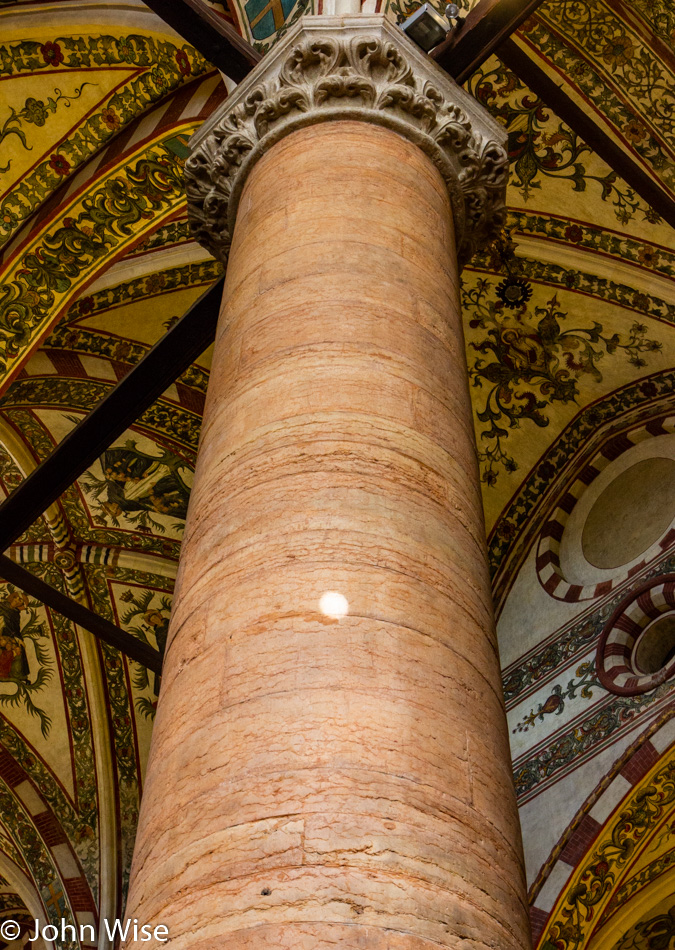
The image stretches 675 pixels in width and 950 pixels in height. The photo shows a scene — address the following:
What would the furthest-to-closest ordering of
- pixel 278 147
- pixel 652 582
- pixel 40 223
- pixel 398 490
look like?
pixel 652 582, pixel 40 223, pixel 278 147, pixel 398 490

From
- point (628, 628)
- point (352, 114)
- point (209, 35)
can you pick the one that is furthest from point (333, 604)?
point (628, 628)

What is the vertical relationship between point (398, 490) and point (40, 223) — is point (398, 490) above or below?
below

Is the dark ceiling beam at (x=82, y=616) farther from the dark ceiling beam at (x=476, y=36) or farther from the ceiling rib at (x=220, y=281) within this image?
the dark ceiling beam at (x=476, y=36)

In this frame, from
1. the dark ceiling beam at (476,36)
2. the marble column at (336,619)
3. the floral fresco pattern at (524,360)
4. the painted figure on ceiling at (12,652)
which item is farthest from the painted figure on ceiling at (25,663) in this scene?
the marble column at (336,619)

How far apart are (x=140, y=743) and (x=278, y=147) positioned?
7.32m

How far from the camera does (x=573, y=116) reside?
5.29m

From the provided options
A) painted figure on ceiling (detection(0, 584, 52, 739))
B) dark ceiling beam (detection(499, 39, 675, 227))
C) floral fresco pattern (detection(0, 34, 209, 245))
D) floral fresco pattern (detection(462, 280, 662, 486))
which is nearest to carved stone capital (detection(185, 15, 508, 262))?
dark ceiling beam (detection(499, 39, 675, 227))

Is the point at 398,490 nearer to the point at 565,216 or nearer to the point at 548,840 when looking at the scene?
the point at 548,840

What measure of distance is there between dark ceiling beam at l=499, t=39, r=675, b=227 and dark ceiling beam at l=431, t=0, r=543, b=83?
2.27 feet

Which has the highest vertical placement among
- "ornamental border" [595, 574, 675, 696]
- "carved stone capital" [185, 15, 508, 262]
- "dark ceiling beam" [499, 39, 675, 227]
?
"dark ceiling beam" [499, 39, 675, 227]

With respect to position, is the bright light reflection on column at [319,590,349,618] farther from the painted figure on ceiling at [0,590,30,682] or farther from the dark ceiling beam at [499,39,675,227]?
A: the painted figure on ceiling at [0,590,30,682]

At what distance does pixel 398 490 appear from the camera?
Answer: 85.7 inches

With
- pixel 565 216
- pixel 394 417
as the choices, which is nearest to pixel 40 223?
pixel 565 216

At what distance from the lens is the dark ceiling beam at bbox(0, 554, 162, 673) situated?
717 centimetres
